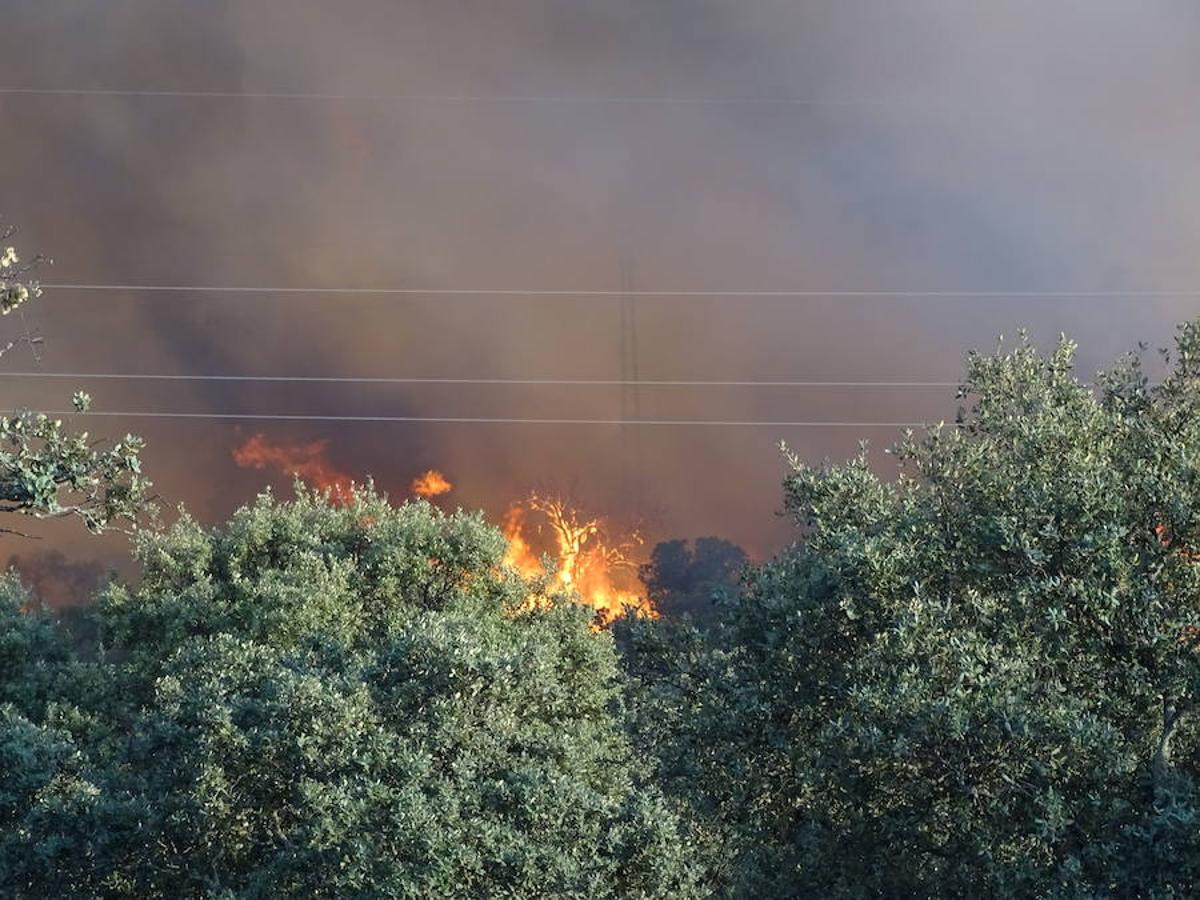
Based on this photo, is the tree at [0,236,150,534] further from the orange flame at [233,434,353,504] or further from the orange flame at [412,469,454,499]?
the orange flame at [233,434,353,504]

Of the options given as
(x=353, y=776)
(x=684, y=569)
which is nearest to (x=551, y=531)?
(x=684, y=569)

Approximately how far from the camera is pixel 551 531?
124688 mm

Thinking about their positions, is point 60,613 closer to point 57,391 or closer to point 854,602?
point 57,391

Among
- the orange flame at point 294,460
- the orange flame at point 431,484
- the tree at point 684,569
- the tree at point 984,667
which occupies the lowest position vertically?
the tree at point 984,667

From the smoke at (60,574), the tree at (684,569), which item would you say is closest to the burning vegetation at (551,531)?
the tree at (684,569)

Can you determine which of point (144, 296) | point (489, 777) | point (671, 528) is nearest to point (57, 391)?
point (144, 296)

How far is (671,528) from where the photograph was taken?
119062 millimetres

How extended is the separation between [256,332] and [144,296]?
11.6 m

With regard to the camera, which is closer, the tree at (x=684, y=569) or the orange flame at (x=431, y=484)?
the tree at (x=684, y=569)

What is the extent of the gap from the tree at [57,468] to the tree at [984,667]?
9.66 m

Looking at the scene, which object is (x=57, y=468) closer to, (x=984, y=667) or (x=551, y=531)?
(x=984, y=667)

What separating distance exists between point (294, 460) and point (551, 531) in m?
26.9

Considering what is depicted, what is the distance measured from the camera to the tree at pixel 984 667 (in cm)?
1675

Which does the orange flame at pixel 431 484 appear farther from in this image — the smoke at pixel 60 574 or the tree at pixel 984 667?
the tree at pixel 984 667
